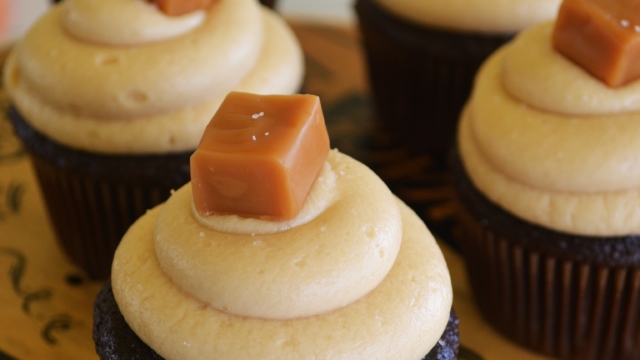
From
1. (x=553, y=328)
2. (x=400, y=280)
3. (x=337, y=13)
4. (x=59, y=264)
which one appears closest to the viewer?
(x=400, y=280)

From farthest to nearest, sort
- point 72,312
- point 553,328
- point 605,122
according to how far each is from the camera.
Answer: point 72,312
point 553,328
point 605,122

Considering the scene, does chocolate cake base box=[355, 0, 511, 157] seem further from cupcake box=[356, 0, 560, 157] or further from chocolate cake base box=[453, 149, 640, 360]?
chocolate cake base box=[453, 149, 640, 360]

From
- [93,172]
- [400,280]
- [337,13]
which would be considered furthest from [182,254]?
[337,13]

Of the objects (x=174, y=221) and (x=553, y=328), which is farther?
(x=553, y=328)

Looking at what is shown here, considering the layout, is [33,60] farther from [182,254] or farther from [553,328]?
[553,328]

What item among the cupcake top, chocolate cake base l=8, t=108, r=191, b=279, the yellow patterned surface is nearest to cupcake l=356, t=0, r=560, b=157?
the cupcake top

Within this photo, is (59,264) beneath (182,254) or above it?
beneath

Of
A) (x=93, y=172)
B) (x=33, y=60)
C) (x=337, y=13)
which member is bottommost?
(x=337, y=13)
